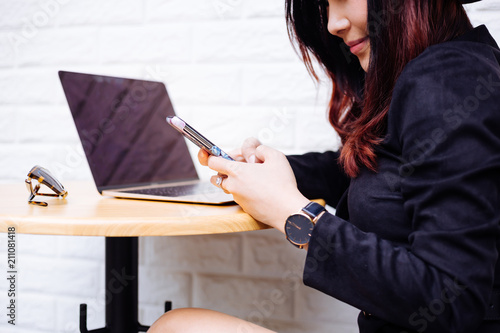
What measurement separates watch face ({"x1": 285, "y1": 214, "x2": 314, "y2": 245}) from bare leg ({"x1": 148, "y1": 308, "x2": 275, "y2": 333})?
151 mm

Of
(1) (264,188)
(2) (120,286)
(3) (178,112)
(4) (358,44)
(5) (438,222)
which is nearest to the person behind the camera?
(5) (438,222)

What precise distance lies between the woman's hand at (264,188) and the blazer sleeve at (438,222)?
2.3 inches

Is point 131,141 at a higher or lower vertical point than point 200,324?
higher

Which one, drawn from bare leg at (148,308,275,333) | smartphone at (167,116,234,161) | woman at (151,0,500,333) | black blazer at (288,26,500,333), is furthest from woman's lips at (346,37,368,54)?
bare leg at (148,308,275,333)

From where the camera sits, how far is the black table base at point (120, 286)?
856mm

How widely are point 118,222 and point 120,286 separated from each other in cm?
36

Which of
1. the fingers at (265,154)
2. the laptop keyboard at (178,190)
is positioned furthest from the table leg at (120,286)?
the fingers at (265,154)

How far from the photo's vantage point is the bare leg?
0.63m

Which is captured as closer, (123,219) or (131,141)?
(123,219)

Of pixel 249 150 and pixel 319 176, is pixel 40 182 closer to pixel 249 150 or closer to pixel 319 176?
pixel 249 150

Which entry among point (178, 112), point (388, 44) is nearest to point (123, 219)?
point (388, 44)

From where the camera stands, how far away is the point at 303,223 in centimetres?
57

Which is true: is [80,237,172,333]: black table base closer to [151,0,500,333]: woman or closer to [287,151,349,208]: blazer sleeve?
[151,0,500,333]: woman

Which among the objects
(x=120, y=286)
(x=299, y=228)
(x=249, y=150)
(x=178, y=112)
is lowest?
(x=120, y=286)
